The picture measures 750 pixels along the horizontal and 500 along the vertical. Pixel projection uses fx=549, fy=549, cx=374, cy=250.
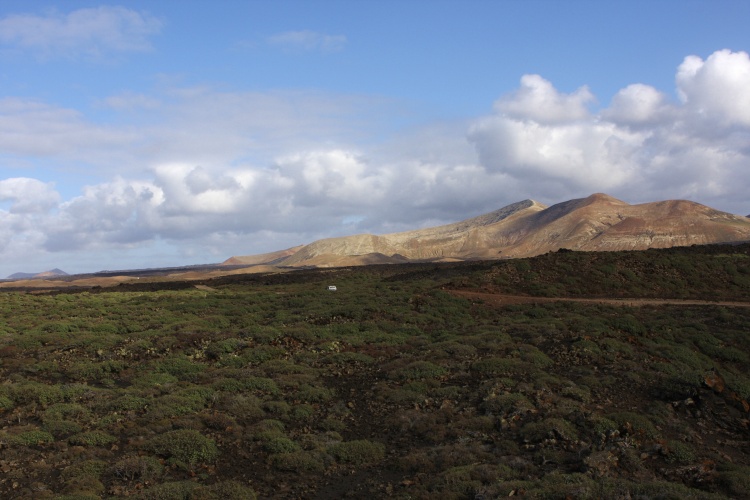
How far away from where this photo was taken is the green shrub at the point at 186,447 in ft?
41.6

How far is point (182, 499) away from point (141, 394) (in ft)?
23.4

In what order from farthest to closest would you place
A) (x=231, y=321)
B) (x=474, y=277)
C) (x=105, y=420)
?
(x=474, y=277)
(x=231, y=321)
(x=105, y=420)

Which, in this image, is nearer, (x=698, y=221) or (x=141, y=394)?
(x=141, y=394)

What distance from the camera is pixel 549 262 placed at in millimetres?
42562

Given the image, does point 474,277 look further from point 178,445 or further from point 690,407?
point 178,445

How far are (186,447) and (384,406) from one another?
5.75 metres

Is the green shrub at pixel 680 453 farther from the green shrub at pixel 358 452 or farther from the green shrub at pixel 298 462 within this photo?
the green shrub at pixel 298 462

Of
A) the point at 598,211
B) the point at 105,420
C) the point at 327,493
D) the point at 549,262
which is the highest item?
the point at 598,211

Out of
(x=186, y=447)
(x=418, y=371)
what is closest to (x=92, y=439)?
(x=186, y=447)

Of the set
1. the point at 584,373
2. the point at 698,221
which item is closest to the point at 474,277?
the point at 584,373

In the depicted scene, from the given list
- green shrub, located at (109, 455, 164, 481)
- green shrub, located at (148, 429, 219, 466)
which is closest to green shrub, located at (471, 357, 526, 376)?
green shrub, located at (148, 429, 219, 466)

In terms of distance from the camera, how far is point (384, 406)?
53.3 feet

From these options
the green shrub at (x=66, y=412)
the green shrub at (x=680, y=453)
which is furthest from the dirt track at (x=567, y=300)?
the green shrub at (x=66, y=412)

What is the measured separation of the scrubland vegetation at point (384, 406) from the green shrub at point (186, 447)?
48 mm
